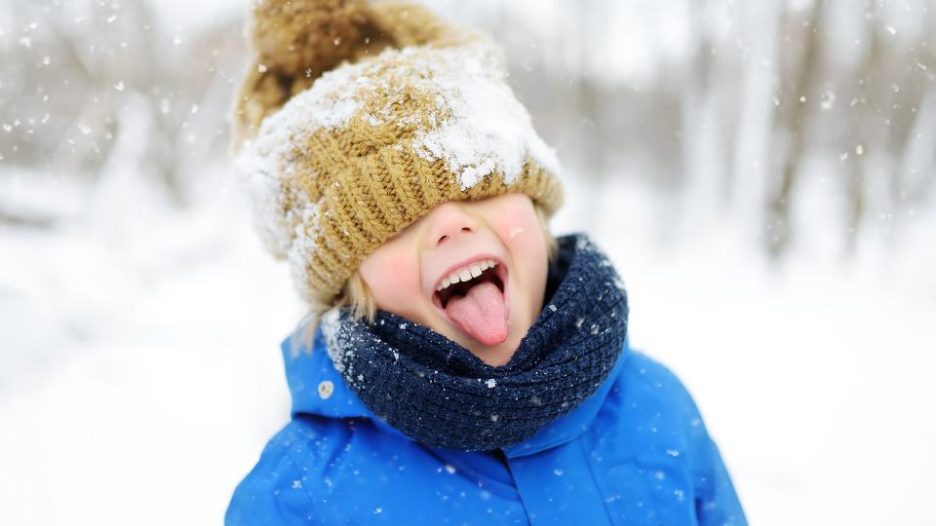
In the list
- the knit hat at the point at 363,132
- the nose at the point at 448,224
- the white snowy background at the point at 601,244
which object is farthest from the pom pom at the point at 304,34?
the nose at the point at 448,224

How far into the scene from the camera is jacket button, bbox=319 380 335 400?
125 centimetres

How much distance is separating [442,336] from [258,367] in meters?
3.84

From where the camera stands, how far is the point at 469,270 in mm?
1183

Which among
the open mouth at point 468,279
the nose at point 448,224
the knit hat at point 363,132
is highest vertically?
the knit hat at point 363,132

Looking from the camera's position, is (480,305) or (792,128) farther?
(792,128)

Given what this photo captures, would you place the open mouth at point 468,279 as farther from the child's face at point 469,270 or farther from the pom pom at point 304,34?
the pom pom at point 304,34

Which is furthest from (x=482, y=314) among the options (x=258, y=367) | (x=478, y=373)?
(x=258, y=367)

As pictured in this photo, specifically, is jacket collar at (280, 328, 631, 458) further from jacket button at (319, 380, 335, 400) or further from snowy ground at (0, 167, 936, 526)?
snowy ground at (0, 167, 936, 526)

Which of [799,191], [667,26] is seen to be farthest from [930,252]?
[667,26]

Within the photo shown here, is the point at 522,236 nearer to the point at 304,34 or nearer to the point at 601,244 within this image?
the point at 304,34

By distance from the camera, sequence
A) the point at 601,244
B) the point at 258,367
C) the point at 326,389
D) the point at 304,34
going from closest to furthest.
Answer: the point at 326,389 < the point at 304,34 < the point at 601,244 < the point at 258,367

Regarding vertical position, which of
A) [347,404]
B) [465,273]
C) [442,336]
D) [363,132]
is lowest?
[347,404]

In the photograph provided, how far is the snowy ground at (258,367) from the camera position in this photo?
3.04 meters

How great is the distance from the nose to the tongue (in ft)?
0.46
